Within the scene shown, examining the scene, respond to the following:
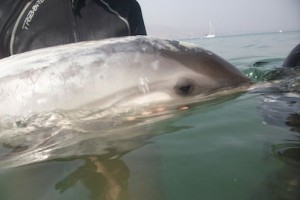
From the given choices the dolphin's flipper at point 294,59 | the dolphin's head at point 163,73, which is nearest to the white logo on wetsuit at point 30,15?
the dolphin's head at point 163,73

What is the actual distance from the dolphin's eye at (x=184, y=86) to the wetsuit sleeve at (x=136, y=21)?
5.67 feet

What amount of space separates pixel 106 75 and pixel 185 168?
1.22 m

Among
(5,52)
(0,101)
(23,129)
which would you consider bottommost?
(23,129)

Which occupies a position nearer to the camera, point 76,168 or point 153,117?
point 76,168

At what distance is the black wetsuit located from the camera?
13.0ft

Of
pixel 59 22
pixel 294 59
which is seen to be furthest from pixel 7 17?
pixel 294 59

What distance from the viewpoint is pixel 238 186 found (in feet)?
5.25

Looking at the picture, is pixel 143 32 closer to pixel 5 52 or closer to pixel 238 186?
pixel 5 52

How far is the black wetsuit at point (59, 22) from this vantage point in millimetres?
3977

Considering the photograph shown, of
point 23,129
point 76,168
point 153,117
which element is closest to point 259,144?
point 153,117

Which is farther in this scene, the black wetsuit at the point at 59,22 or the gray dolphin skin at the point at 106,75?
the black wetsuit at the point at 59,22

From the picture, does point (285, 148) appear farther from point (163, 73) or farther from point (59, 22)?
point (59, 22)

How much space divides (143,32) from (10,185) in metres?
3.19

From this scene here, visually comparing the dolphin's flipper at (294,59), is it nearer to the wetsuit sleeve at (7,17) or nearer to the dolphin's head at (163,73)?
the dolphin's head at (163,73)
